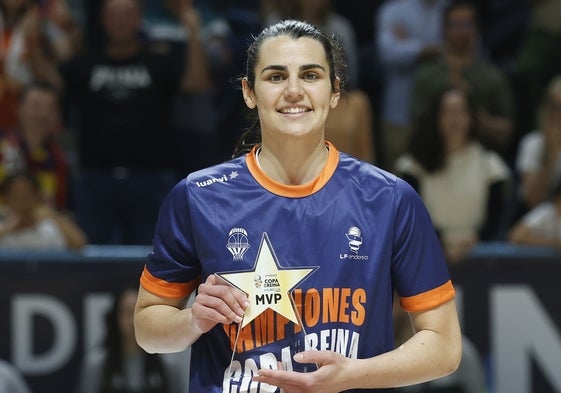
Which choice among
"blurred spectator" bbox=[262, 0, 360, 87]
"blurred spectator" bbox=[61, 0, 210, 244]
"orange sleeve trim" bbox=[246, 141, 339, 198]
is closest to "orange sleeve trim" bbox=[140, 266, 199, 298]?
"orange sleeve trim" bbox=[246, 141, 339, 198]

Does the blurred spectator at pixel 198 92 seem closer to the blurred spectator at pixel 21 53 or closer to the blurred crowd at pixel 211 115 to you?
the blurred crowd at pixel 211 115

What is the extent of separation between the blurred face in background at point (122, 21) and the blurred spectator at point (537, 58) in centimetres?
293

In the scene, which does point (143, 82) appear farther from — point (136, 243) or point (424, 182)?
point (424, 182)

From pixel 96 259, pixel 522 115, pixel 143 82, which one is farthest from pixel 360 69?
pixel 96 259

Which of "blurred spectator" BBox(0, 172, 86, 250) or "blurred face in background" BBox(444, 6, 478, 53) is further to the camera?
"blurred face in background" BBox(444, 6, 478, 53)

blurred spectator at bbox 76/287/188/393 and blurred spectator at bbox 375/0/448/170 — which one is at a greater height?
blurred spectator at bbox 375/0/448/170

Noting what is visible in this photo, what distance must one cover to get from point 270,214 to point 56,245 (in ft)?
14.2

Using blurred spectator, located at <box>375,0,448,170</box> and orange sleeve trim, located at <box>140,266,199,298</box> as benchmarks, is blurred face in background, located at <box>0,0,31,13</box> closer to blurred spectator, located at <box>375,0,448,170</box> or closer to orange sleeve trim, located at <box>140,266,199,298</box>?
blurred spectator, located at <box>375,0,448,170</box>

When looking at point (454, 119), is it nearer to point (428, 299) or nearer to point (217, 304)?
point (428, 299)

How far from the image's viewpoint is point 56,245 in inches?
293

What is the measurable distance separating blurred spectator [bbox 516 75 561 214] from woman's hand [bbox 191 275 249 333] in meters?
4.96

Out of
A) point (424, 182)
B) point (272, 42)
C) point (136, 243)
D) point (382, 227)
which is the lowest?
point (136, 243)

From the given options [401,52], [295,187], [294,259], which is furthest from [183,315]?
[401,52]

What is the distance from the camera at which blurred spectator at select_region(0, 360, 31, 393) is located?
698 centimetres
